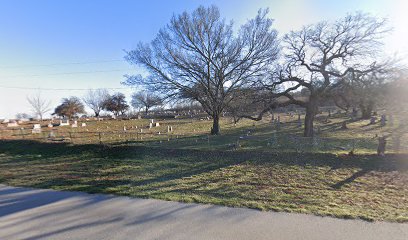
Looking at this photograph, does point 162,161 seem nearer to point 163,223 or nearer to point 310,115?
point 163,223

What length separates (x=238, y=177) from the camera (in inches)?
305

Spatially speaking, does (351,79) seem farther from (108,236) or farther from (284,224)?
(108,236)

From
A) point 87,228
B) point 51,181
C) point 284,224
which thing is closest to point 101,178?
point 51,181

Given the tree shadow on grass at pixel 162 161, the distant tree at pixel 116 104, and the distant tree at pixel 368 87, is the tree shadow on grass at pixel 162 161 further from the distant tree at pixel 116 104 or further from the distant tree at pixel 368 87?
the distant tree at pixel 116 104

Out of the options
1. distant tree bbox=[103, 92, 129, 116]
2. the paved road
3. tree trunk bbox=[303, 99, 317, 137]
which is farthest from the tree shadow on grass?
distant tree bbox=[103, 92, 129, 116]

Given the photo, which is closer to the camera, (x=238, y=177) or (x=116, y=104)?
(x=238, y=177)

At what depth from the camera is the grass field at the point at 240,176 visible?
5.55 meters

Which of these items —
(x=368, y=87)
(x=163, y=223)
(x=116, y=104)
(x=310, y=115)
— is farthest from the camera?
(x=116, y=104)

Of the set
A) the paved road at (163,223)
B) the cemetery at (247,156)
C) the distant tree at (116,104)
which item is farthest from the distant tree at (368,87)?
the distant tree at (116,104)

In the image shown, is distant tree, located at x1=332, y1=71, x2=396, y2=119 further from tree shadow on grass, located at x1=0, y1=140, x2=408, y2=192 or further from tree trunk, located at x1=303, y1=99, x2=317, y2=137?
tree shadow on grass, located at x1=0, y1=140, x2=408, y2=192

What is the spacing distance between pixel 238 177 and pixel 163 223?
3.75 m

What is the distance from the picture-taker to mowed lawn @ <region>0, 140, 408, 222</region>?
18.1 feet

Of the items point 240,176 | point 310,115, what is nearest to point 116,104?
point 310,115

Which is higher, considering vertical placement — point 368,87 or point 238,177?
point 368,87
